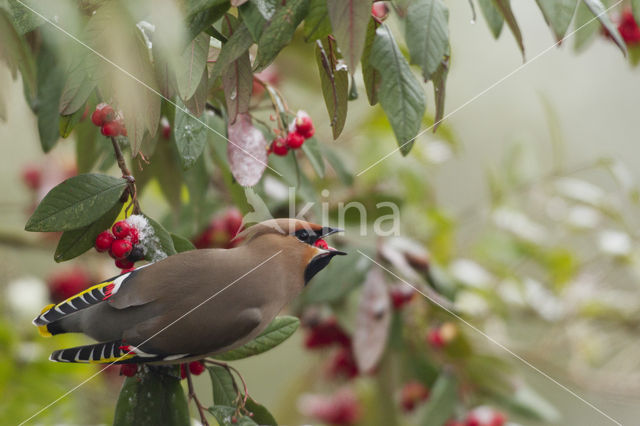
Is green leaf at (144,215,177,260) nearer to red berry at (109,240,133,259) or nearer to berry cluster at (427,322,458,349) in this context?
red berry at (109,240,133,259)

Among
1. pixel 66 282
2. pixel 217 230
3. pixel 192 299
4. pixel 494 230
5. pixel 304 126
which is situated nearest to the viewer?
pixel 192 299

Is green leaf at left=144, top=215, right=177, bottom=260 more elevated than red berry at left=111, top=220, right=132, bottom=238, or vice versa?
red berry at left=111, top=220, right=132, bottom=238

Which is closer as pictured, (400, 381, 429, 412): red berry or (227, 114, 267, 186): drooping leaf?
(227, 114, 267, 186): drooping leaf

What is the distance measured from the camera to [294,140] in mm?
413

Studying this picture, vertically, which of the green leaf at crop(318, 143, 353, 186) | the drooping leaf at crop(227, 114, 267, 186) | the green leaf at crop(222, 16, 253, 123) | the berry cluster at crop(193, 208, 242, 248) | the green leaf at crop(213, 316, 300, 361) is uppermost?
the green leaf at crop(222, 16, 253, 123)

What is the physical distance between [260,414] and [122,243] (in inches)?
4.1

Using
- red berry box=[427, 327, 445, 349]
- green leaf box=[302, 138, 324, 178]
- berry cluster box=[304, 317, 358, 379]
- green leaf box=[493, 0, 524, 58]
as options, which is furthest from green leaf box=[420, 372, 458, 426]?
green leaf box=[493, 0, 524, 58]

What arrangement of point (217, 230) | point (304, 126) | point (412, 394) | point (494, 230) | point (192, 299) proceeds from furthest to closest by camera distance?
1. point (494, 230)
2. point (412, 394)
3. point (217, 230)
4. point (304, 126)
5. point (192, 299)

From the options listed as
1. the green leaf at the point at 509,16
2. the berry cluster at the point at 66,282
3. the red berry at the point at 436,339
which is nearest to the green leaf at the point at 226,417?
the green leaf at the point at 509,16

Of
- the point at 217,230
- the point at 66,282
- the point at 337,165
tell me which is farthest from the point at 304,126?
the point at 66,282

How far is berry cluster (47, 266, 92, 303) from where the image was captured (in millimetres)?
970

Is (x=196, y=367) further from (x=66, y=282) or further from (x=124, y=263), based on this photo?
(x=66, y=282)

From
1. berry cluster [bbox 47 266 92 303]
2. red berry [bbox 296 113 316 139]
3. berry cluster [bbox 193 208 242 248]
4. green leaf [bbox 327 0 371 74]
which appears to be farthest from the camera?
berry cluster [bbox 47 266 92 303]

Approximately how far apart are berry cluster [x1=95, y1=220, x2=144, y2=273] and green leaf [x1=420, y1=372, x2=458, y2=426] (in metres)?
0.51
